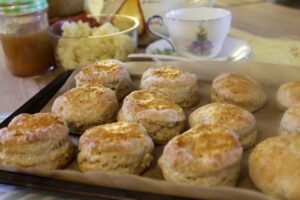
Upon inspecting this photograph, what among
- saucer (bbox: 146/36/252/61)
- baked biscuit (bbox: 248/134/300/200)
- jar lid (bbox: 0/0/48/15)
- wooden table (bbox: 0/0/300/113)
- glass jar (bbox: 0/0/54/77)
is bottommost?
wooden table (bbox: 0/0/300/113)

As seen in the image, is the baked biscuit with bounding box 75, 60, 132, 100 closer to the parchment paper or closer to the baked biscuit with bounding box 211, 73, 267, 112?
the parchment paper

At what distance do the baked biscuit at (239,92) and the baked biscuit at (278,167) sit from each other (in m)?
0.32

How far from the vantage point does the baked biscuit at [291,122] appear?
1041 mm

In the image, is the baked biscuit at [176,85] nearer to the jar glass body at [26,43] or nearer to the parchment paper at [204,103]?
the parchment paper at [204,103]

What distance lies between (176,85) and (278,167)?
1.74ft

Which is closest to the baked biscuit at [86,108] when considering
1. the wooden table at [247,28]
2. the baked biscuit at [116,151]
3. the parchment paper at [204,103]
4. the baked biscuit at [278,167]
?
the parchment paper at [204,103]

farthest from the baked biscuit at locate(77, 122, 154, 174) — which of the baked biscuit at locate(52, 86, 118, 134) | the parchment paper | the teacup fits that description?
the teacup

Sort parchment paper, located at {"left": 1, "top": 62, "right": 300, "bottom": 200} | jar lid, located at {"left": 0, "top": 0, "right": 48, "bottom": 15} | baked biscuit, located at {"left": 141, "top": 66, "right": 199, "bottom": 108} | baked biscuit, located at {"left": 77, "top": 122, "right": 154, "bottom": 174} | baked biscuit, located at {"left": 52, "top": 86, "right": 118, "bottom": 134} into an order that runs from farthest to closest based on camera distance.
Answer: jar lid, located at {"left": 0, "top": 0, "right": 48, "bottom": 15}, baked biscuit, located at {"left": 141, "top": 66, "right": 199, "bottom": 108}, baked biscuit, located at {"left": 52, "top": 86, "right": 118, "bottom": 134}, baked biscuit, located at {"left": 77, "top": 122, "right": 154, "bottom": 174}, parchment paper, located at {"left": 1, "top": 62, "right": 300, "bottom": 200}

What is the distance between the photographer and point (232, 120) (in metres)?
1.08

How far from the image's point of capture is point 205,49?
1.65 meters

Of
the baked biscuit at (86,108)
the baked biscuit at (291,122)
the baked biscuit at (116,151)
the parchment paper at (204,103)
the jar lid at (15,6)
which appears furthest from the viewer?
the jar lid at (15,6)

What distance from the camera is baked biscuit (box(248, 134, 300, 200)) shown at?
0.81 metres

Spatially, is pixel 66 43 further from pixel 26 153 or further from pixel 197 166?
pixel 197 166

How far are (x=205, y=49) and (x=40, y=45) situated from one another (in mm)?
712
